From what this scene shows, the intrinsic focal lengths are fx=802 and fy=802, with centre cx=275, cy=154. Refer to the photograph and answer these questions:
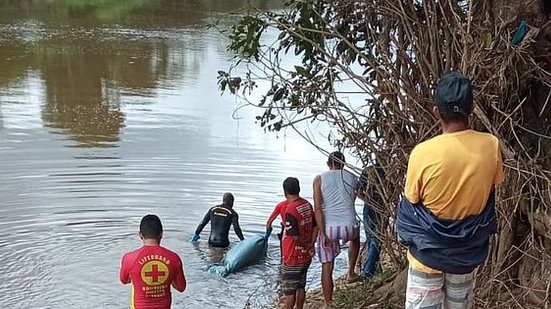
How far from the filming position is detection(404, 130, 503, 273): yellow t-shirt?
377 centimetres

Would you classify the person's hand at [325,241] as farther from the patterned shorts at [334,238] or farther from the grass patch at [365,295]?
the grass patch at [365,295]

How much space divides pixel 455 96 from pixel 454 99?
2 cm

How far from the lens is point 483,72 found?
5.28m

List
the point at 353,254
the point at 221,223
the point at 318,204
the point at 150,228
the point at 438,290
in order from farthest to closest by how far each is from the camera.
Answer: the point at 221,223
the point at 353,254
the point at 318,204
the point at 150,228
the point at 438,290

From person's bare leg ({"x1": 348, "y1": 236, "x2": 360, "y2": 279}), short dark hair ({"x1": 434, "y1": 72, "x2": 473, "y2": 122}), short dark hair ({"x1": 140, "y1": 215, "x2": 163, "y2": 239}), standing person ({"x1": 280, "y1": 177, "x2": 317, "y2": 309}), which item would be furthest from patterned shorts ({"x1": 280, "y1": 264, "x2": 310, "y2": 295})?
short dark hair ({"x1": 434, "y1": 72, "x2": 473, "y2": 122})

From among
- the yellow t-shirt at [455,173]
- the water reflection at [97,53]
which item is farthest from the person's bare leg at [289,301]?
the water reflection at [97,53]

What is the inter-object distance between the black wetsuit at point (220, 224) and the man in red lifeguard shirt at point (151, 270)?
4.54m

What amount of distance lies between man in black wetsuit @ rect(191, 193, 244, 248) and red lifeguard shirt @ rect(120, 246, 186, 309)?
454 centimetres

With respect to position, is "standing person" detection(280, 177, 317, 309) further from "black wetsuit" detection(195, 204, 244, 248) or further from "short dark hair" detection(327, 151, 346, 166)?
"black wetsuit" detection(195, 204, 244, 248)

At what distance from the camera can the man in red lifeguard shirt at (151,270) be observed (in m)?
5.46

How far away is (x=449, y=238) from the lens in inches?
151

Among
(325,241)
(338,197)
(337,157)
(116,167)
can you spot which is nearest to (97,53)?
(116,167)

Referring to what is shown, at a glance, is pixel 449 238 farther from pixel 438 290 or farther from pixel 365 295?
pixel 365 295

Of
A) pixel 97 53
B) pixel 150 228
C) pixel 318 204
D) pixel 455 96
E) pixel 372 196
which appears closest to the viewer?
pixel 455 96
